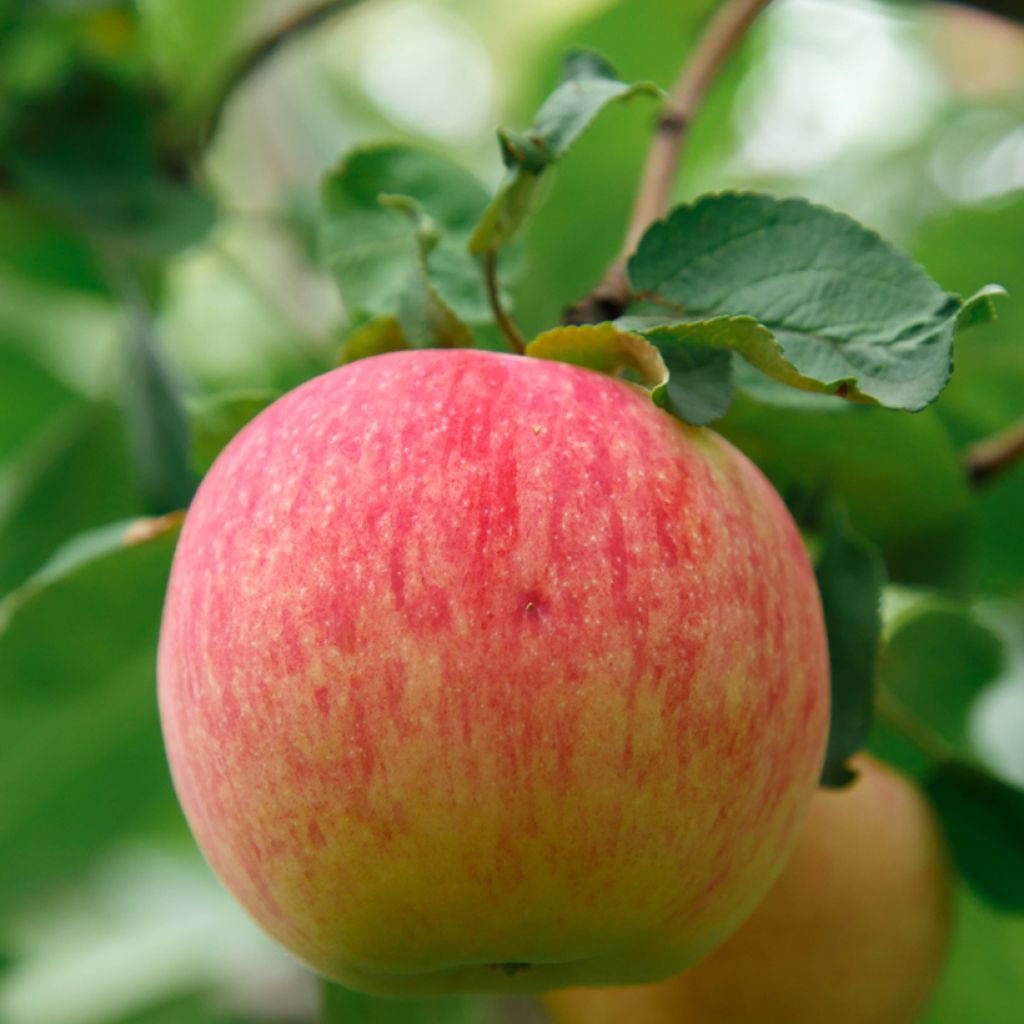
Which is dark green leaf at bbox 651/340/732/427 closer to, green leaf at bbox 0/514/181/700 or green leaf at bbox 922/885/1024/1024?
green leaf at bbox 0/514/181/700

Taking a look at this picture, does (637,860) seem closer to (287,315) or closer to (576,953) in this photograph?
(576,953)

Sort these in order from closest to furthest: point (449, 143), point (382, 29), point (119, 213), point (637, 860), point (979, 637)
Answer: point (637, 860), point (979, 637), point (119, 213), point (449, 143), point (382, 29)

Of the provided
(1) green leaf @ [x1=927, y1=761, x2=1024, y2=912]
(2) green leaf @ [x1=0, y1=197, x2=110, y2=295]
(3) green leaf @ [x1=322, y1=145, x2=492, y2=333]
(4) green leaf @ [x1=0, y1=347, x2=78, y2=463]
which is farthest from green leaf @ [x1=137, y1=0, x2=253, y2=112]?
(1) green leaf @ [x1=927, y1=761, x2=1024, y2=912]

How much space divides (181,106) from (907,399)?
32.8 inches

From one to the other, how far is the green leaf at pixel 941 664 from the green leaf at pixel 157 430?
18.9 inches

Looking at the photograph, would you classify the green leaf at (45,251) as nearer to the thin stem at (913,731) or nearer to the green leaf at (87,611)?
the green leaf at (87,611)

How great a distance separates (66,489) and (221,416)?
0.43 meters

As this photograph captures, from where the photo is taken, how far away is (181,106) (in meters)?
1.12

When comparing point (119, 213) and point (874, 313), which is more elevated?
point (874, 313)

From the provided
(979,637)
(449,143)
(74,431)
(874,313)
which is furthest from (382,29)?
(874,313)

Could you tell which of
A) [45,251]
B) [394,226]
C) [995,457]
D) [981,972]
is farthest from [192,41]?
[981,972]

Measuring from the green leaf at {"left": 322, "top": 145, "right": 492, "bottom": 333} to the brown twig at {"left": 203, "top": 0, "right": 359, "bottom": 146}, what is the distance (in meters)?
0.36

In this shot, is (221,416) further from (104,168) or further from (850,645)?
(104,168)

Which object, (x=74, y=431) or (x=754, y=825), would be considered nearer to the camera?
(x=754, y=825)
